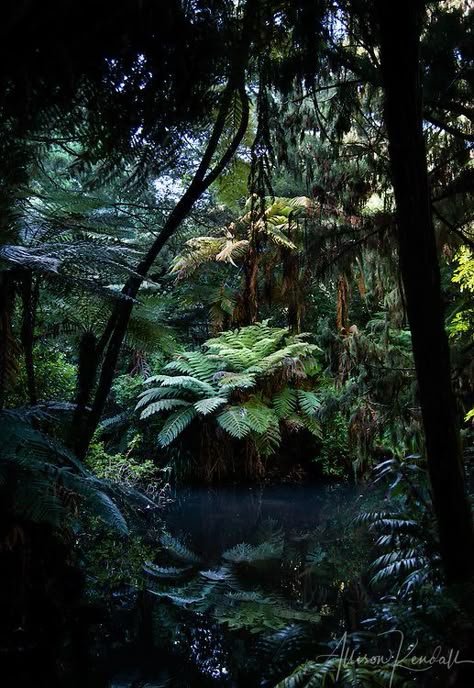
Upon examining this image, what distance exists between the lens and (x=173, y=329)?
9.91ft

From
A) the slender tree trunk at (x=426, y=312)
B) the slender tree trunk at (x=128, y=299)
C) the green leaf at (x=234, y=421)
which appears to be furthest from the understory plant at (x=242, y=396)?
the slender tree trunk at (x=426, y=312)

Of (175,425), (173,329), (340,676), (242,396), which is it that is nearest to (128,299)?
(173,329)

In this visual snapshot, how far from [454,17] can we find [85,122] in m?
2.10

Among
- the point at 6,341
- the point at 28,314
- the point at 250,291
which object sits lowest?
the point at 6,341

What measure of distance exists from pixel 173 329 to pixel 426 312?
1.57 meters

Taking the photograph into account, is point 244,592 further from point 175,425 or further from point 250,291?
point 250,291

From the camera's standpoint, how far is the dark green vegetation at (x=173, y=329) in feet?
4.24

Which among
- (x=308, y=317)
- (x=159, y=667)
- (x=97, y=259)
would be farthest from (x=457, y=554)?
(x=308, y=317)

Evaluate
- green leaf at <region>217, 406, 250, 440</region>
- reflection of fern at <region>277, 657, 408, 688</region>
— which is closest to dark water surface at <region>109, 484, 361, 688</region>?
reflection of fern at <region>277, 657, 408, 688</region>

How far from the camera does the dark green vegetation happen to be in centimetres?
129

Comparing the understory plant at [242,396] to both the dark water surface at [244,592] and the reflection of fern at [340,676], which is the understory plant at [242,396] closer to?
the dark water surface at [244,592]

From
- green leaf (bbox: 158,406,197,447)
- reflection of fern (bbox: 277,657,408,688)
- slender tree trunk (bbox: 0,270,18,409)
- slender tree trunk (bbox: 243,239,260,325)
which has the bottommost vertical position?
reflection of fern (bbox: 277,657,408,688)

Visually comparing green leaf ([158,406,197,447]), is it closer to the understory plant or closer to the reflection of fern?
the understory plant

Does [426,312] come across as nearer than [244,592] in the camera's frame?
Yes
